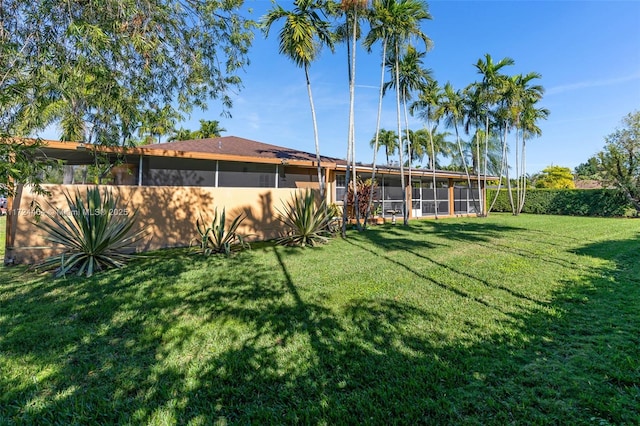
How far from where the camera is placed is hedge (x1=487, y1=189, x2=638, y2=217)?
64.0 feet

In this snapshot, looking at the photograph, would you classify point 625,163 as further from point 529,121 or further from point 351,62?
point 529,121

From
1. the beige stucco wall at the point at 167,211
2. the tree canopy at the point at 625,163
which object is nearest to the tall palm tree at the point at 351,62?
the beige stucco wall at the point at 167,211

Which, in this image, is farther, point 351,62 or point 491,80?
point 491,80

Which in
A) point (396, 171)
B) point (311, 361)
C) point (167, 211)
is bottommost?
point (311, 361)

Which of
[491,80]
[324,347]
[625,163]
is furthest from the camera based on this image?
[491,80]

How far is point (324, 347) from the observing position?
303 cm

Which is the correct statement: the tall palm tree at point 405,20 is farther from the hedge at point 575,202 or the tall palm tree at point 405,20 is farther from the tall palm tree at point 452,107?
the hedge at point 575,202

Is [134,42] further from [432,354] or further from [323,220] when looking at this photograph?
[323,220]

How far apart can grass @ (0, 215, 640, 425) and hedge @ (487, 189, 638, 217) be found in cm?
1916

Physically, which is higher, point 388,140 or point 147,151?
point 388,140

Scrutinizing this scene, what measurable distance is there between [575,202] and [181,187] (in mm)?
25985

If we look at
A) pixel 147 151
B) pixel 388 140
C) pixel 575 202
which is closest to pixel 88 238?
pixel 147 151

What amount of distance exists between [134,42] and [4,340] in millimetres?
4225

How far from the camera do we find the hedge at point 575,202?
768 inches
